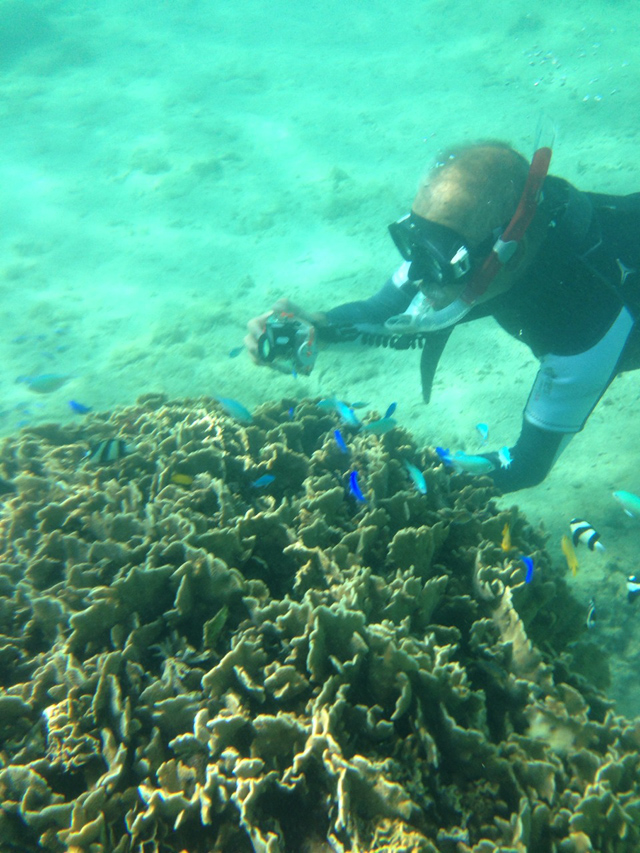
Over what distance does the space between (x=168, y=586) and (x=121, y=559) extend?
414 millimetres

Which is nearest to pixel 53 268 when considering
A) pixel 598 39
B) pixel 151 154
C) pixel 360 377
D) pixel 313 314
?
pixel 151 154

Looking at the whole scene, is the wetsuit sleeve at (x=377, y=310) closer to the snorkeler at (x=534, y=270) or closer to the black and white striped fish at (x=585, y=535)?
the snorkeler at (x=534, y=270)

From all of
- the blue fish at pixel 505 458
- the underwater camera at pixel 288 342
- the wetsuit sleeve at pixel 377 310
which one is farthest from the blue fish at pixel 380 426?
the wetsuit sleeve at pixel 377 310

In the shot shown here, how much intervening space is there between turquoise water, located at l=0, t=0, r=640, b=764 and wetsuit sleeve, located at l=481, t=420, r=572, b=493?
1.06 metres

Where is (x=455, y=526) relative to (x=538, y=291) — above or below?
below

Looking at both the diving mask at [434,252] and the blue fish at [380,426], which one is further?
the blue fish at [380,426]

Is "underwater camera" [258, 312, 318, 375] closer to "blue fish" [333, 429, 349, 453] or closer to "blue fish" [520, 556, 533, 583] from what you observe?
"blue fish" [333, 429, 349, 453]

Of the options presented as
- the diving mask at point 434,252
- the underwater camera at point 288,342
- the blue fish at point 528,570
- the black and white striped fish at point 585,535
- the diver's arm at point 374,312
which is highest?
the diving mask at point 434,252

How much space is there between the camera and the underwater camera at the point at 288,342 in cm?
376

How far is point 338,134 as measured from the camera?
1513 cm

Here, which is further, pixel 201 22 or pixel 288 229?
pixel 201 22

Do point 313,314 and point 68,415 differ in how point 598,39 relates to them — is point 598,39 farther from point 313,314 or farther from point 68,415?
point 68,415

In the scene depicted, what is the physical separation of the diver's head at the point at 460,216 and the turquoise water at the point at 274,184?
23.2 inches

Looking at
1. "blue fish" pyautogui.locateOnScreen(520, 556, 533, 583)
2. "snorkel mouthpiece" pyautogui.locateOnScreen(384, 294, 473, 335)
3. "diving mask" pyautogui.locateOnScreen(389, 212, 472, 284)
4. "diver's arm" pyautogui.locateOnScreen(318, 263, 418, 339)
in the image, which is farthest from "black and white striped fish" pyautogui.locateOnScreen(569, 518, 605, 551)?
"diver's arm" pyautogui.locateOnScreen(318, 263, 418, 339)
